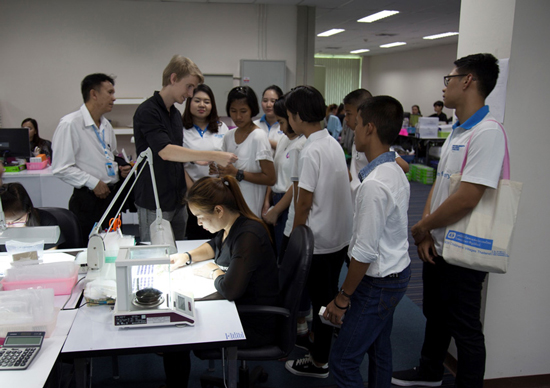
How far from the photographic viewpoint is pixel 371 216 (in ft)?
5.16

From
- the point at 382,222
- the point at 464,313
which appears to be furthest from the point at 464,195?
the point at 464,313

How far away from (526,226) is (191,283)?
173cm

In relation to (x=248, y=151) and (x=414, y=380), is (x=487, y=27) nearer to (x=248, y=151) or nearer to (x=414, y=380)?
(x=248, y=151)

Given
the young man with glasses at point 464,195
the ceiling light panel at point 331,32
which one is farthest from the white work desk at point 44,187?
the ceiling light panel at point 331,32

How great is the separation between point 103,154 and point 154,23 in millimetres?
3899

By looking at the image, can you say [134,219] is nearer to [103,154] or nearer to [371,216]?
[103,154]

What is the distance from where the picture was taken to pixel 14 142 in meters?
4.64

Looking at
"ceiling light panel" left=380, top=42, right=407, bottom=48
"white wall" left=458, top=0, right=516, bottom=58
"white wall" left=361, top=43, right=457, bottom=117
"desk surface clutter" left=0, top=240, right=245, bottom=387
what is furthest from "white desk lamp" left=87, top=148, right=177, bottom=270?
"white wall" left=361, top=43, right=457, bottom=117

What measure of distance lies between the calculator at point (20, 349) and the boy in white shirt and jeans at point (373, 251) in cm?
108

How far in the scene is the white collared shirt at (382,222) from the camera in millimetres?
1578

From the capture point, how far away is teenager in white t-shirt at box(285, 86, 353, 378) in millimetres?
2143

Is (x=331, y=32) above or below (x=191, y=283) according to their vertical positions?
above

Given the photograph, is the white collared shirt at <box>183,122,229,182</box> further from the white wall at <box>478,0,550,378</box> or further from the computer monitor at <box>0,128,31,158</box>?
the computer monitor at <box>0,128,31,158</box>

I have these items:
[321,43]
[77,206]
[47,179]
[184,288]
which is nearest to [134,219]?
[47,179]
